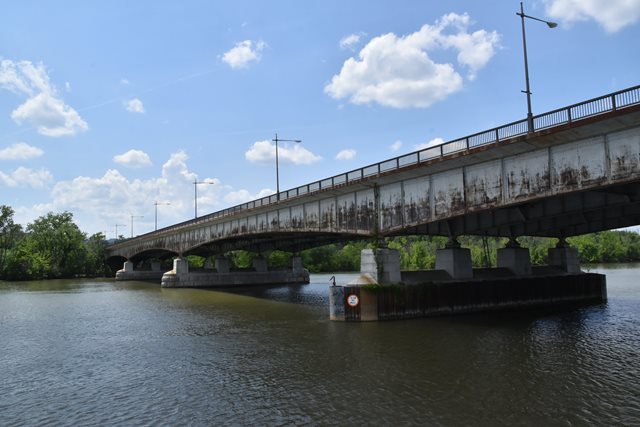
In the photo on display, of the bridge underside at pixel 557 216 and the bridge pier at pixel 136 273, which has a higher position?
the bridge underside at pixel 557 216

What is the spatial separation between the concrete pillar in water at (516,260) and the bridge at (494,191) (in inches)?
3.6

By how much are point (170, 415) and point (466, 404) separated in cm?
923

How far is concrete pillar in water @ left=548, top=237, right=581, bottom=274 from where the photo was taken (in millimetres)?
47812

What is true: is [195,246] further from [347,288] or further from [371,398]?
[371,398]

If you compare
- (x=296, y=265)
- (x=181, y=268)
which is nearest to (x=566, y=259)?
(x=296, y=265)

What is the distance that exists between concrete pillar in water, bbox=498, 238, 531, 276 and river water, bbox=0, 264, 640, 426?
25.8ft

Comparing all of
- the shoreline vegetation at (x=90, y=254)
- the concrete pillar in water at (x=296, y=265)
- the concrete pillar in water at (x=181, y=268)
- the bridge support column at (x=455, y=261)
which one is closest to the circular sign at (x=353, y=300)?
the bridge support column at (x=455, y=261)

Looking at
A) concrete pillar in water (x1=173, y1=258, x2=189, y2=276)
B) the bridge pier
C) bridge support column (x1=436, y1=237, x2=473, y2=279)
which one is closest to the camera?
bridge support column (x1=436, y1=237, x2=473, y2=279)

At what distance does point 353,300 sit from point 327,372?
43.0ft

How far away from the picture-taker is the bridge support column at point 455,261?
3684cm

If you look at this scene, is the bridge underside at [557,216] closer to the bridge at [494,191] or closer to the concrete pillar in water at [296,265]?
the bridge at [494,191]

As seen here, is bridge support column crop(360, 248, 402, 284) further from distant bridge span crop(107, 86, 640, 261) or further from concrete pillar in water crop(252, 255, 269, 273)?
concrete pillar in water crop(252, 255, 269, 273)

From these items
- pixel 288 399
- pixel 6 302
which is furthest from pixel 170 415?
pixel 6 302

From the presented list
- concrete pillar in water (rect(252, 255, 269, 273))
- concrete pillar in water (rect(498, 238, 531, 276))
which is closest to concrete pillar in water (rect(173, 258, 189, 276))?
concrete pillar in water (rect(252, 255, 269, 273))
